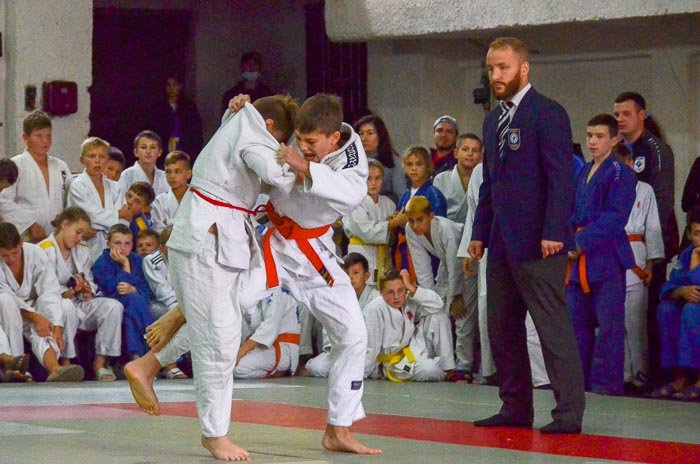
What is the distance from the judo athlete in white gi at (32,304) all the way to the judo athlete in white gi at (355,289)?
Result: 1705 mm

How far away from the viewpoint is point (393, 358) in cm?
941

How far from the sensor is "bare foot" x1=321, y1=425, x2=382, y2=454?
5.32 m

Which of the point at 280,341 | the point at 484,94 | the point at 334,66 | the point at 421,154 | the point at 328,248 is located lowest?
the point at 280,341

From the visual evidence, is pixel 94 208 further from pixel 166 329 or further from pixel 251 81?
pixel 166 329

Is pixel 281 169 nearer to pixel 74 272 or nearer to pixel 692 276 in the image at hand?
pixel 692 276

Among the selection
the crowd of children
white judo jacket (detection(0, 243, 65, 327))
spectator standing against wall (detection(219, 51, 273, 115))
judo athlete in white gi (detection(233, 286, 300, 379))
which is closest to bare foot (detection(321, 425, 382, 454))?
the crowd of children

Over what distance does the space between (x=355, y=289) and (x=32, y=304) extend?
2.30m

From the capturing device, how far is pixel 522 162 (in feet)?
→ 20.5

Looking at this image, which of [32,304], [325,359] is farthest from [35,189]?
[325,359]

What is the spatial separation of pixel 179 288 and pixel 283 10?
9136 mm

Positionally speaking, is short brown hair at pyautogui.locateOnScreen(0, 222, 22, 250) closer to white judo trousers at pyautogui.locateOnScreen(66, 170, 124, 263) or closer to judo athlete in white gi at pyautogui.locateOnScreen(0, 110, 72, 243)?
judo athlete in white gi at pyautogui.locateOnScreen(0, 110, 72, 243)

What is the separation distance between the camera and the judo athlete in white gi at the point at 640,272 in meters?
8.55

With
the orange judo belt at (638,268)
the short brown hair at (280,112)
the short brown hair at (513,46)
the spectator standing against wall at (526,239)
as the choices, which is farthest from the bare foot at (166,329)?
the orange judo belt at (638,268)

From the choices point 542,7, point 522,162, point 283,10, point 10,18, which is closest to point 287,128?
point 522,162
